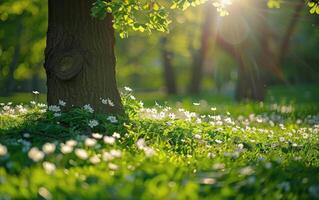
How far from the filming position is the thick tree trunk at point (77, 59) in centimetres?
895

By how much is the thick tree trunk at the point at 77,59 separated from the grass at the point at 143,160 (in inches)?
20.9

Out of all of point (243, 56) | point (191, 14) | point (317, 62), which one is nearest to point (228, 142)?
point (243, 56)

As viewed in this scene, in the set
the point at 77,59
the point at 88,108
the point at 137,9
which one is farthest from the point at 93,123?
the point at 137,9

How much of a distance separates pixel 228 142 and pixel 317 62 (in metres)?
37.7

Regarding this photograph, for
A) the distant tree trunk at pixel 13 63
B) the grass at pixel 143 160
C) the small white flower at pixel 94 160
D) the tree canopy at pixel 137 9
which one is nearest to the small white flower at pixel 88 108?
the grass at pixel 143 160

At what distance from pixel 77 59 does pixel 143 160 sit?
326 cm

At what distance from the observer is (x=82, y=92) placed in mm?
8961

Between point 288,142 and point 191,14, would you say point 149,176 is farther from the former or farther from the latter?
point 191,14

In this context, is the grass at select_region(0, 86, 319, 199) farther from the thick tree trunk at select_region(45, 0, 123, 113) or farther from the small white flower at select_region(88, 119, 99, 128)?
the thick tree trunk at select_region(45, 0, 123, 113)

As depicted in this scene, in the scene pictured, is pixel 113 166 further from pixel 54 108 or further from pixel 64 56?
pixel 64 56

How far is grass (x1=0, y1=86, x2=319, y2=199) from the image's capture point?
4941 millimetres

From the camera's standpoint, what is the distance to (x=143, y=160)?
6168 millimetres

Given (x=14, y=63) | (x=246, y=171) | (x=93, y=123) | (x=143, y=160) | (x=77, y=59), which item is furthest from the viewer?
(x=14, y=63)

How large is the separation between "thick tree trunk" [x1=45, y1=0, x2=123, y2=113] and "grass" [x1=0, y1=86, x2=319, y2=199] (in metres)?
0.53
